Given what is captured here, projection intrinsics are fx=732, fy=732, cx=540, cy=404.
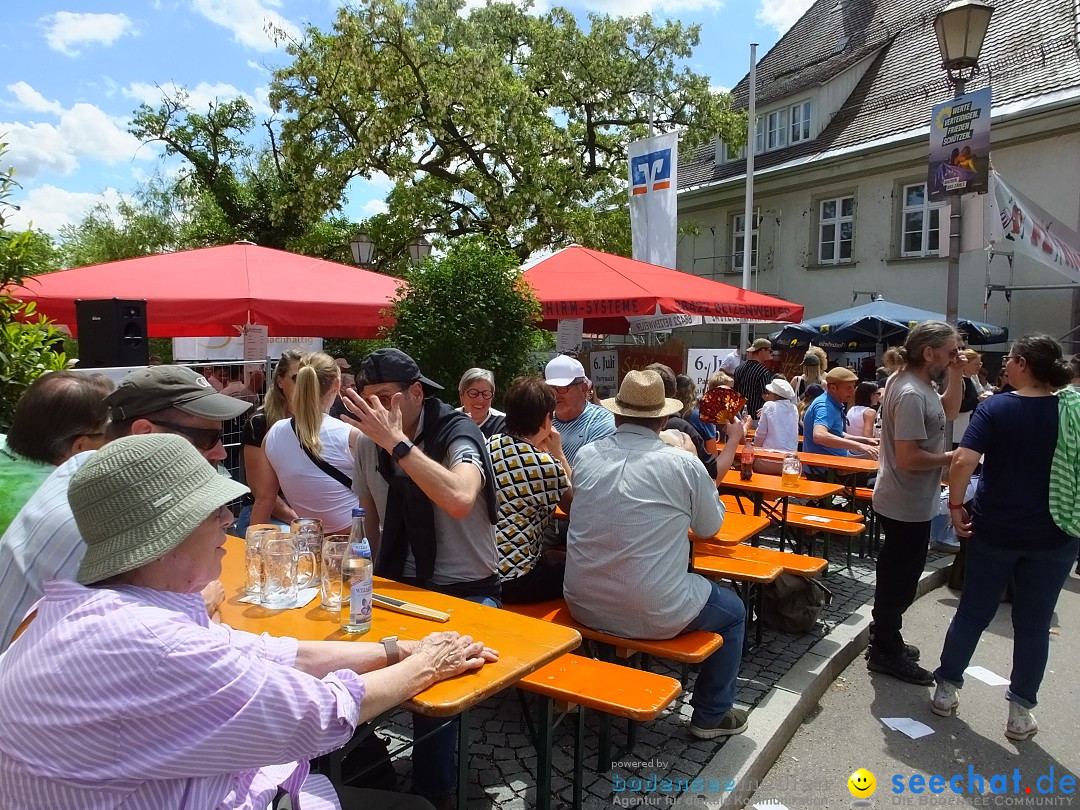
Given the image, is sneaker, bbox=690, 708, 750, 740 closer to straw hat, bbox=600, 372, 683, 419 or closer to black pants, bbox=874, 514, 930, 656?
black pants, bbox=874, 514, 930, 656

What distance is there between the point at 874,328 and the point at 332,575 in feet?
41.5

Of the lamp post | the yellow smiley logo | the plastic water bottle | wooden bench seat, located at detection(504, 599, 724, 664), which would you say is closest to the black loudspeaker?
the plastic water bottle

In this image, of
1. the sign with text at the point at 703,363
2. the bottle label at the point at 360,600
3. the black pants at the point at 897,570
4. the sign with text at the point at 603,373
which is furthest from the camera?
the sign with text at the point at 703,363

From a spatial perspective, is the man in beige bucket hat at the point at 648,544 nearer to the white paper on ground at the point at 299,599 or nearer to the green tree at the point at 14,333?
the white paper on ground at the point at 299,599

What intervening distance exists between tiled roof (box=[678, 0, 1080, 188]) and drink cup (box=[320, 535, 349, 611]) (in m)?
16.7

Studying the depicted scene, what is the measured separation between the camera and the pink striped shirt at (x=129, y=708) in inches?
52.9

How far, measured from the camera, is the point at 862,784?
131 inches

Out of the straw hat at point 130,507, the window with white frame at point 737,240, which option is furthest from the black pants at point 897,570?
the window with white frame at point 737,240

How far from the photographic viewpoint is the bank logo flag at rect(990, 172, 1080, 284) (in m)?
11.1

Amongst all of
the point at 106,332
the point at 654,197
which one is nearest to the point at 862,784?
the point at 106,332

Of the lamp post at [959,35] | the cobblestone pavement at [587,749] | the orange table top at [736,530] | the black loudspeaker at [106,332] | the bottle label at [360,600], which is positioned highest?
the lamp post at [959,35]

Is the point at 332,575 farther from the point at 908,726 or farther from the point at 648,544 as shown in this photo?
the point at 908,726

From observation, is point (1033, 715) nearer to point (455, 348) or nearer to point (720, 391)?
point (720, 391)

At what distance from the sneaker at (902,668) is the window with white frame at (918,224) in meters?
14.7
